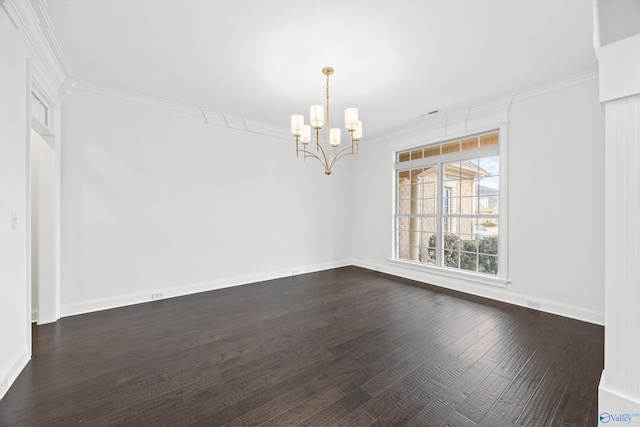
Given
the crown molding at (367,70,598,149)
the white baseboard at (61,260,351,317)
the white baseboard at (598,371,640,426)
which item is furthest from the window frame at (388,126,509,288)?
the white baseboard at (598,371,640,426)

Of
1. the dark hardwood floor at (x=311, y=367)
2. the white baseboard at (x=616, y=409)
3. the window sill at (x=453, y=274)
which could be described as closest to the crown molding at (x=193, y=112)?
the dark hardwood floor at (x=311, y=367)

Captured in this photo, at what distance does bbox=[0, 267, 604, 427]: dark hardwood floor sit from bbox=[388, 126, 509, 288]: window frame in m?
0.60

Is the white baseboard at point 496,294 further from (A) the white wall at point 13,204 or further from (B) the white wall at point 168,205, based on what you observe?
(A) the white wall at point 13,204

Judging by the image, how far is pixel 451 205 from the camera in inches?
178

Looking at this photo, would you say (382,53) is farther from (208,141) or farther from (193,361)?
(193,361)

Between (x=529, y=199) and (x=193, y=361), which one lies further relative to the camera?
(x=529, y=199)

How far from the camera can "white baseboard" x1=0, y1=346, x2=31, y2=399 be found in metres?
1.81

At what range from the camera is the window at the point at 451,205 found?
13.2ft

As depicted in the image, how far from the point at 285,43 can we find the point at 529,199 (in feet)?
11.8

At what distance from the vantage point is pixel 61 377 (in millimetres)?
2025

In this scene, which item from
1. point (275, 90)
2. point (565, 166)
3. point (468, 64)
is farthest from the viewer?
point (275, 90)

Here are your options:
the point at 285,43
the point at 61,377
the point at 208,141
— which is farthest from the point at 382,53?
the point at 61,377

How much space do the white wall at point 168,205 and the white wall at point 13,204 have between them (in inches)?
46.1

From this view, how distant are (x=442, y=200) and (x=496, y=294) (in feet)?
5.48
